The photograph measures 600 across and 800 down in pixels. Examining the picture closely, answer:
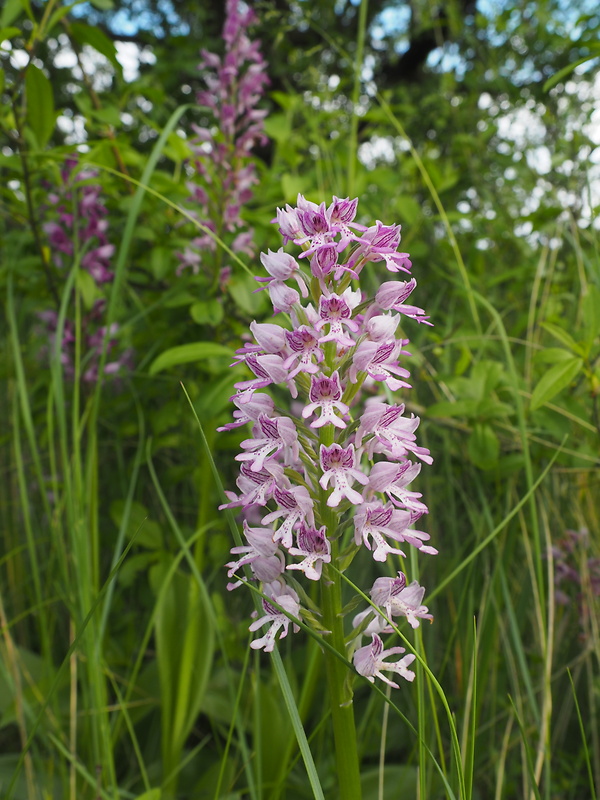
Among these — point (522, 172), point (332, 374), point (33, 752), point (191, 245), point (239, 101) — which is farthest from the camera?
point (522, 172)

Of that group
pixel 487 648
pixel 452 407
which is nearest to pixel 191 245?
pixel 452 407

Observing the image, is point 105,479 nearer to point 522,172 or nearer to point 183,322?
point 183,322

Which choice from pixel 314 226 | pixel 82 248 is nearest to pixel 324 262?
pixel 314 226

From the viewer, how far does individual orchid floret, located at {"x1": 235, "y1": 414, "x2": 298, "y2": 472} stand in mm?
947

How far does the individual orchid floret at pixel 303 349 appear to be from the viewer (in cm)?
92

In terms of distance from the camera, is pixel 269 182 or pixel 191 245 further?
pixel 269 182

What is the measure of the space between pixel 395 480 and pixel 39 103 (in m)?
1.39

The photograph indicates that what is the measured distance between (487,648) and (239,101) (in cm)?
184

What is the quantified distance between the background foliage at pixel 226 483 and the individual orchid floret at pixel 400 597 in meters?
0.11

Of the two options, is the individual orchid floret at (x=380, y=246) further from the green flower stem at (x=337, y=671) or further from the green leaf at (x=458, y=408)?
the green leaf at (x=458, y=408)

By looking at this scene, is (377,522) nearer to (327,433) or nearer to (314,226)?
(327,433)

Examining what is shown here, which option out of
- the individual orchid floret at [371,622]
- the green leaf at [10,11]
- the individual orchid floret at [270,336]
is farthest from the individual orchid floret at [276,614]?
the green leaf at [10,11]

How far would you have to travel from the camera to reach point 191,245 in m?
2.04

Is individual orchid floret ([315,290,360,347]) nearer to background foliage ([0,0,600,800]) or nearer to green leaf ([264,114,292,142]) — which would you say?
background foliage ([0,0,600,800])
